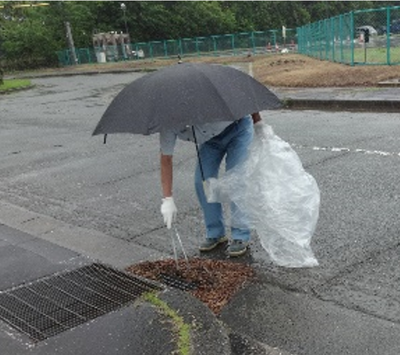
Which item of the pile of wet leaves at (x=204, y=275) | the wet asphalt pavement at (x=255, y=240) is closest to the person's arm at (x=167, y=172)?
the pile of wet leaves at (x=204, y=275)

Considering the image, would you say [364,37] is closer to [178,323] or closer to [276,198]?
[276,198]

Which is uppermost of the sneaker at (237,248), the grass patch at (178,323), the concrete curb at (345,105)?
the grass patch at (178,323)

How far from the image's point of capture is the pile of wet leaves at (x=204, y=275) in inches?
147

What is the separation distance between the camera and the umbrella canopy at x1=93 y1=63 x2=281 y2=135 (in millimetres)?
3363

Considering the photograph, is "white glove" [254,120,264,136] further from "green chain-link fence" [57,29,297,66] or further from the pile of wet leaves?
"green chain-link fence" [57,29,297,66]

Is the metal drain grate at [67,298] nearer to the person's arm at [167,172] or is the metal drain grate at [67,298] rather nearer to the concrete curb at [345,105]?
the person's arm at [167,172]

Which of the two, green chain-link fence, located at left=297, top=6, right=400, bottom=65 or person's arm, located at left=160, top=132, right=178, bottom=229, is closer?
person's arm, located at left=160, top=132, right=178, bottom=229

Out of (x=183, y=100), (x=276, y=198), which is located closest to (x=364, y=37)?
(x=276, y=198)

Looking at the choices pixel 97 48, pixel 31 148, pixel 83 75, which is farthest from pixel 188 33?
pixel 31 148

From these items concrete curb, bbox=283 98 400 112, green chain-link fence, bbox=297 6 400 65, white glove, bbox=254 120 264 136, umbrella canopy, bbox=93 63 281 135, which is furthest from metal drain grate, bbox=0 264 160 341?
green chain-link fence, bbox=297 6 400 65

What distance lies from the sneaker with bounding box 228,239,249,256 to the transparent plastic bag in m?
0.34

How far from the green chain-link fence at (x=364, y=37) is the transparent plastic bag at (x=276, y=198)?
13.1 meters

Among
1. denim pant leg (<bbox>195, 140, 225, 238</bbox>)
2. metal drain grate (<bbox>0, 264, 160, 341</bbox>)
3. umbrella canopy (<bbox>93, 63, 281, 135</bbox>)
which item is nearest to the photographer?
umbrella canopy (<bbox>93, 63, 281, 135</bbox>)

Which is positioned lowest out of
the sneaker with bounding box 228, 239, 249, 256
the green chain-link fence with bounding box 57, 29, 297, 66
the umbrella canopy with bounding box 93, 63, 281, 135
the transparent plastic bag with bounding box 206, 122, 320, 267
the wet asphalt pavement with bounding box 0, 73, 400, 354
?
the green chain-link fence with bounding box 57, 29, 297, 66
